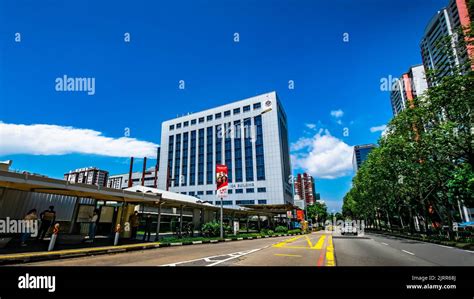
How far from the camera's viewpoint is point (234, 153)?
72.8 metres

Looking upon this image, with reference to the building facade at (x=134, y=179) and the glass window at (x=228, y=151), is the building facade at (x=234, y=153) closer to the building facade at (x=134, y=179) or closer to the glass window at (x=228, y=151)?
the glass window at (x=228, y=151)

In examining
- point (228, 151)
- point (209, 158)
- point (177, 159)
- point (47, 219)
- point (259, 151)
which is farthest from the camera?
point (177, 159)

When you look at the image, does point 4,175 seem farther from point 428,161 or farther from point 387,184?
point 387,184

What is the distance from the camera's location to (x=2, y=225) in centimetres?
1335

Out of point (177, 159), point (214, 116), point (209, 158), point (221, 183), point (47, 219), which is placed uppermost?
point (214, 116)

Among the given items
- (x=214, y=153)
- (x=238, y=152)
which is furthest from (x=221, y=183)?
(x=214, y=153)

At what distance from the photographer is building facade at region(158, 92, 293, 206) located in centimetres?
6731

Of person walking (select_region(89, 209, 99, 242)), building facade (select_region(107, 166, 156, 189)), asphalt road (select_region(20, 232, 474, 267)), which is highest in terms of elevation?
building facade (select_region(107, 166, 156, 189))

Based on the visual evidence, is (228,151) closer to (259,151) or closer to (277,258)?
(259,151)

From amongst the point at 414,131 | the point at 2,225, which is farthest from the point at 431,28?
the point at 2,225

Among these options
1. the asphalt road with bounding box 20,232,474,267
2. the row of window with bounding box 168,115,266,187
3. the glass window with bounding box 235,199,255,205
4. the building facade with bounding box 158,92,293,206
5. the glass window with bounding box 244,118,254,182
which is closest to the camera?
the asphalt road with bounding box 20,232,474,267

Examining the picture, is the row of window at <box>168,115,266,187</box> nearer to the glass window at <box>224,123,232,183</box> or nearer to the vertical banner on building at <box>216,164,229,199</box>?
the glass window at <box>224,123,232,183</box>
